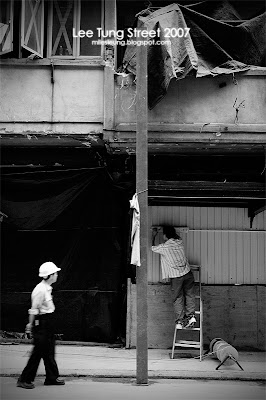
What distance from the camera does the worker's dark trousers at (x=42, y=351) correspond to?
28.2ft

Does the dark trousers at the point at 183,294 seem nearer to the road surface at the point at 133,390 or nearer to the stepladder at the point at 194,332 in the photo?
the stepladder at the point at 194,332

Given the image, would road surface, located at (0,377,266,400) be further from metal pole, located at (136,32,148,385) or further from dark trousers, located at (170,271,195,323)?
dark trousers, located at (170,271,195,323)

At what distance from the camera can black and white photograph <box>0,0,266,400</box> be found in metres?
9.75

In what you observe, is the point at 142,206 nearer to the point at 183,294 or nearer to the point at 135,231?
the point at 135,231

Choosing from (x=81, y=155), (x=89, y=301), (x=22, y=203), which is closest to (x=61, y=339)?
(x=89, y=301)

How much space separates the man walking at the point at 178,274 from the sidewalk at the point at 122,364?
988mm

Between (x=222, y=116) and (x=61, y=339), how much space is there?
18.4 ft

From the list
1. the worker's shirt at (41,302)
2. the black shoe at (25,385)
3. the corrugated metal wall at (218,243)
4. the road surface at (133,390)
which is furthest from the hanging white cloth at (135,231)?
the corrugated metal wall at (218,243)

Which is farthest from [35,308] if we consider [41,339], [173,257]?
[173,257]

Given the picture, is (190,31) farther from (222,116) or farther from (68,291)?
(68,291)

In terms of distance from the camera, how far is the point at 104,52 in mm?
11359

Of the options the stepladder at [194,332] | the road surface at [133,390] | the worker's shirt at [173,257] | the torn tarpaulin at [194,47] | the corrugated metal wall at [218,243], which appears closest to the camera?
the road surface at [133,390]

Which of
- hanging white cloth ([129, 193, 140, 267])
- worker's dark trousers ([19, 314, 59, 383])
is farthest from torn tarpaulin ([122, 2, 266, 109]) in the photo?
worker's dark trousers ([19, 314, 59, 383])

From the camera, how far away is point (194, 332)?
12547 mm
